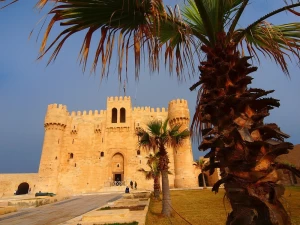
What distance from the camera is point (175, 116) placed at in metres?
33.9

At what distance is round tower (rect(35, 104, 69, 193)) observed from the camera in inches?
1241

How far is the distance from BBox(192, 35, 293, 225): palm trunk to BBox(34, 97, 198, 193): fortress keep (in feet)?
98.0

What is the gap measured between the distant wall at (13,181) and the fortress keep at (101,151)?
321 cm

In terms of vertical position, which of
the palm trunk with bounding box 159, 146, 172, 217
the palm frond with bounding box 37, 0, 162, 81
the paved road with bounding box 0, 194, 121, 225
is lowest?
the paved road with bounding box 0, 194, 121, 225

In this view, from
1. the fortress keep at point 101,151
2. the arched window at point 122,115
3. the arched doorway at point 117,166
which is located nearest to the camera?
the fortress keep at point 101,151

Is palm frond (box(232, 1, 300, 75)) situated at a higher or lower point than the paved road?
higher

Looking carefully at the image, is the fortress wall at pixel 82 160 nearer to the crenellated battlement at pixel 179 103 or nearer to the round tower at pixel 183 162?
the round tower at pixel 183 162

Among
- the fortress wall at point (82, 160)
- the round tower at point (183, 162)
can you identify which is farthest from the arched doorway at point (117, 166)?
the round tower at point (183, 162)

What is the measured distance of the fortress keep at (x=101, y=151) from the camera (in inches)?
1262

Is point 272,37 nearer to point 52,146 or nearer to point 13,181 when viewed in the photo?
point 52,146

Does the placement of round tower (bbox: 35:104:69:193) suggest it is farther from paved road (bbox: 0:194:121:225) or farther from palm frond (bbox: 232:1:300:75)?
palm frond (bbox: 232:1:300:75)

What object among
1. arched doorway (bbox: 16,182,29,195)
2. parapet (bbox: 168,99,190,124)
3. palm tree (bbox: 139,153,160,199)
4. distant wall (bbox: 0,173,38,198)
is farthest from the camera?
arched doorway (bbox: 16,182,29,195)

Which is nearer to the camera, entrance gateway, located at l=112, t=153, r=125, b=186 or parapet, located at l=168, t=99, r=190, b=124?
parapet, located at l=168, t=99, r=190, b=124

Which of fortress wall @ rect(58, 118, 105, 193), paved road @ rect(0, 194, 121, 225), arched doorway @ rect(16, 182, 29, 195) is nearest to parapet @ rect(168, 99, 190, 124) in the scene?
fortress wall @ rect(58, 118, 105, 193)
